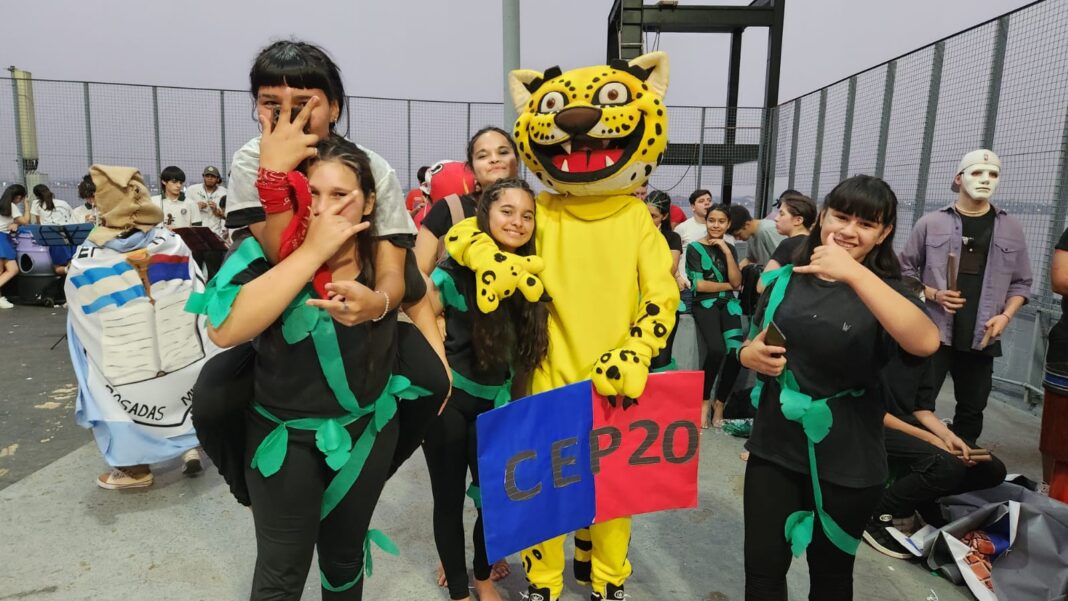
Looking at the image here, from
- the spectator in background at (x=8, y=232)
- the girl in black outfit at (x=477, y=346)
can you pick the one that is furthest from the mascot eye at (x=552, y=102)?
the spectator in background at (x=8, y=232)

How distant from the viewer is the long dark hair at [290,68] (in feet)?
4.48

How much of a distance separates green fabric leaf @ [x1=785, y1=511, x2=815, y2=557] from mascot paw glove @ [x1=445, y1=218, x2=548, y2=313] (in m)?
0.97

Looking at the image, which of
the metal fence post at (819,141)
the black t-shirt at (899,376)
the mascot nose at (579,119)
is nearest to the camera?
the black t-shirt at (899,376)

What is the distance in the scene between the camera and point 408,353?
1.70 m

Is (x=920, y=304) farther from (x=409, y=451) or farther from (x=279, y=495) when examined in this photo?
(x=279, y=495)

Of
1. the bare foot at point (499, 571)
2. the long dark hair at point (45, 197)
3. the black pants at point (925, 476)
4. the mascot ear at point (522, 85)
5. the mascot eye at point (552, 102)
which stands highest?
the mascot ear at point (522, 85)

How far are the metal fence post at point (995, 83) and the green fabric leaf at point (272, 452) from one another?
535cm

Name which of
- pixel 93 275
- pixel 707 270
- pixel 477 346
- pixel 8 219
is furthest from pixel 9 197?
pixel 477 346

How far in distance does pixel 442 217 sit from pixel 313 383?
1100 mm

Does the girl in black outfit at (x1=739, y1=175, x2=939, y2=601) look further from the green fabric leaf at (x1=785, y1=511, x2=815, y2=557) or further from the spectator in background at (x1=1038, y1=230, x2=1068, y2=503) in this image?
the spectator in background at (x1=1038, y1=230, x2=1068, y2=503)

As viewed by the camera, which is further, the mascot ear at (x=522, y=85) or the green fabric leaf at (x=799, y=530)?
the mascot ear at (x=522, y=85)

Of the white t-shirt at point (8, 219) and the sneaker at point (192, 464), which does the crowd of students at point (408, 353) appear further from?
the white t-shirt at point (8, 219)

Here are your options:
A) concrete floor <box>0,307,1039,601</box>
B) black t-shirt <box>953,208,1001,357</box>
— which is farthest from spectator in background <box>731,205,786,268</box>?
concrete floor <box>0,307,1039,601</box>

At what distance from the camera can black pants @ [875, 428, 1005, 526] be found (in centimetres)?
269
